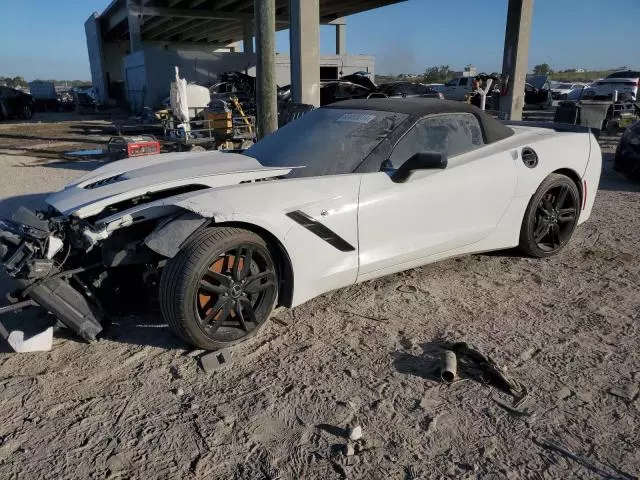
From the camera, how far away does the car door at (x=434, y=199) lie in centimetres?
320

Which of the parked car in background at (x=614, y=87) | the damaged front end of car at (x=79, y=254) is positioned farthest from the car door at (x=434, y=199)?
the parked car in background at (x=614, y=87)

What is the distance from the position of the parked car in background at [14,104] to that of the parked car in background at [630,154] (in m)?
25.1

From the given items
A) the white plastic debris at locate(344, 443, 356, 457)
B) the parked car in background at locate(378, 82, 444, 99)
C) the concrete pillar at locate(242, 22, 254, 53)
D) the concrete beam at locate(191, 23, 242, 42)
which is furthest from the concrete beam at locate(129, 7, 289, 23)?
the white plastic debris at locate(344, 443, 356, 457)

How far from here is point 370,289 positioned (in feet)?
12.3

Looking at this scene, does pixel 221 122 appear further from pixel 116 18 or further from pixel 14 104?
pixel 116 18

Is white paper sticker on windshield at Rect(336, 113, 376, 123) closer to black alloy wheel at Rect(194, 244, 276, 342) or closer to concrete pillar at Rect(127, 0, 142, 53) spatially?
black alloy wheel at Rect(194, 244, 276, 342)

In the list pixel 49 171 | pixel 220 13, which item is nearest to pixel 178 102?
pixel 49 171

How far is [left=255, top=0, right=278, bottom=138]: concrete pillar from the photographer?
7.67 meters

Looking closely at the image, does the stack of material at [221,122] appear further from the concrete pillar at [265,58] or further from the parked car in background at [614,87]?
the parked car in background at [614,87]

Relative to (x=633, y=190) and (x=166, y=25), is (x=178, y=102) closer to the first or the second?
(x=633, y=190)

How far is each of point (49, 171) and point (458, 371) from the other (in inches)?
335

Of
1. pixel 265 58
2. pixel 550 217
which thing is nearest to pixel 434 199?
pixel 550 217

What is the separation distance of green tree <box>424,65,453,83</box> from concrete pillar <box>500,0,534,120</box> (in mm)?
56662

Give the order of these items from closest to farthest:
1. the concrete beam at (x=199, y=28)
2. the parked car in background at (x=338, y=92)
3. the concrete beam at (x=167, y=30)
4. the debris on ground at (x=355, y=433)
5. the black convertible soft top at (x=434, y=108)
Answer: the debris on ground at (x=355, y=433) < the black convertible soft top at (x=434, y=108) < the parked car in background at (x=338, y=92) < the concrete beam at (x=167, y=30) < the concrete beam at (x=199, y=28)
